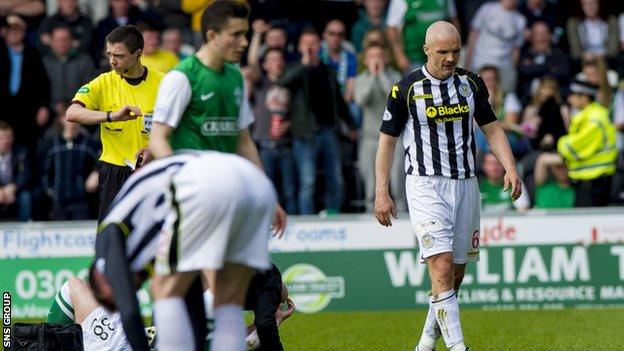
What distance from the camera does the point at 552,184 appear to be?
18688mm

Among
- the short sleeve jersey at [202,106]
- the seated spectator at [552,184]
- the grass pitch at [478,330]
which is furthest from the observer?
the seated spectator at [552,184]

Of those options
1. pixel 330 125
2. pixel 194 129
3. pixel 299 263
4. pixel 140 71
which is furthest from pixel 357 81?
pixel 194 129

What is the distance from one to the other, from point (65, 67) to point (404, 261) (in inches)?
214

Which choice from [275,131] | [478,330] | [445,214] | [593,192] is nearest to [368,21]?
[275,131]

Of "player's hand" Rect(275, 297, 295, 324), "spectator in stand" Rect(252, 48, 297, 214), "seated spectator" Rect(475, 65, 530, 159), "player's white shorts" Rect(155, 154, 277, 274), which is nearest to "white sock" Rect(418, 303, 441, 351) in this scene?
"player's hand" Rect(275, 297, 295, 324)

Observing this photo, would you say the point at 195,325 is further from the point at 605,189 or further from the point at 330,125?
the point at 605,189

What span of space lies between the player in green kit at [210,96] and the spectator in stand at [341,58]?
10.8 meters

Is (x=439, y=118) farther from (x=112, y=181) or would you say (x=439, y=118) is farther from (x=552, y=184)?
(x=552, y=184)

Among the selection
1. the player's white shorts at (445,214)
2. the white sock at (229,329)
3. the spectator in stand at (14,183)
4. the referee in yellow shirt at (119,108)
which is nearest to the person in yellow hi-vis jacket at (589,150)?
the spectator in stand at (14,183)

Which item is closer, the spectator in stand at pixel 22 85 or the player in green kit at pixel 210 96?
the player in green kit at pixel 210 96

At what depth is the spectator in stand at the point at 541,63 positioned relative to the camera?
20438 mm

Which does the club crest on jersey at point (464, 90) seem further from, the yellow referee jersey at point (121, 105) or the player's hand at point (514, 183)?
the yellow referee jersey at point (121, 105)

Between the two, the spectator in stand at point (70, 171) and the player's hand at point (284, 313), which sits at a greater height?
the spectator in stand at point (70, 171)

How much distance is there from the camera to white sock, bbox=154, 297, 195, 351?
7.12 metres
